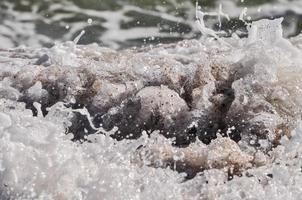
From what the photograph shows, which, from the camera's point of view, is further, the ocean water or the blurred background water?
the blurred background water

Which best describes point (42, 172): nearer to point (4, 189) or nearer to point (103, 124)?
point (4, 189)

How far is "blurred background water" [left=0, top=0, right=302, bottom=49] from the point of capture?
5.33m

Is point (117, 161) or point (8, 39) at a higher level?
point (117, 161)

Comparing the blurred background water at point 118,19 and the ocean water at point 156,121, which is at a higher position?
the ocean water at point 156,121

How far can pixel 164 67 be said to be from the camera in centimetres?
264

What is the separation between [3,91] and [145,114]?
57 cm

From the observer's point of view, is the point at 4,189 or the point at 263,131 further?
the point at 263,131

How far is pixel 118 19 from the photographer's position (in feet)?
18.6

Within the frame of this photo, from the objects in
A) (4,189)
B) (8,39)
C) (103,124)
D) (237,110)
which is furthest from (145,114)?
(8,39)

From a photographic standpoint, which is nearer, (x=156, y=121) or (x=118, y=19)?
(x=156, y=121)

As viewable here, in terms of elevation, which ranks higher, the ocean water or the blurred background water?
the ocean water

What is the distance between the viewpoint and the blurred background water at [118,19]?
17.5ft

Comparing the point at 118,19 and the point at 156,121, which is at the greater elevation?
the point at 156,121

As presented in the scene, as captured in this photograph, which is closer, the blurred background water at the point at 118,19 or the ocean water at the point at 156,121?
the ocean water at the point at 156,121
